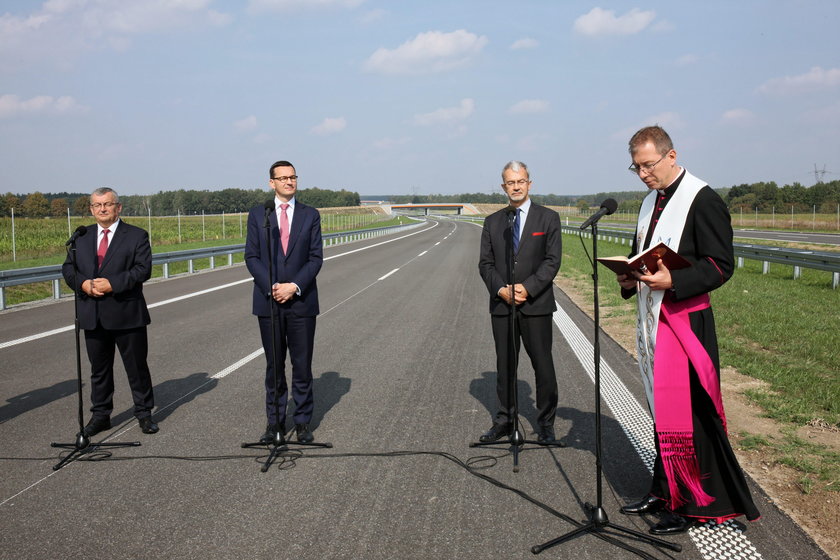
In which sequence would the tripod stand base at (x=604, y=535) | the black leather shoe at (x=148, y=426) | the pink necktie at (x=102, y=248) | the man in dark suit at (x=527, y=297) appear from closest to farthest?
1. the tripod stand base at (x=604, y=535)
2. the man in dark suit at (x=527, y=297)
3. the black leather shoe at (x=148, y=426)
4. the pink necktie at (x=102, y=248)

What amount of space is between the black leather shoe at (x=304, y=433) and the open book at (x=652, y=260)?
273 centimetres

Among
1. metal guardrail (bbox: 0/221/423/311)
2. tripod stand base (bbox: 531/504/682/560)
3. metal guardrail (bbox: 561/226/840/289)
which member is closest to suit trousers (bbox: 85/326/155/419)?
tripod stand base (bbox: 531/504/682/560)

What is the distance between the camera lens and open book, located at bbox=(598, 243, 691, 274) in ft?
11.4

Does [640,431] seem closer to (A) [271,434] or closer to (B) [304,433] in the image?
(B) [304,433]

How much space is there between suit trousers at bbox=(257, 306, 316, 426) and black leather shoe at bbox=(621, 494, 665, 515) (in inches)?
96.8

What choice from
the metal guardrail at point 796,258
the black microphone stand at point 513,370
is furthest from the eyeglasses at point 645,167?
the metal guardrail at point 796,258

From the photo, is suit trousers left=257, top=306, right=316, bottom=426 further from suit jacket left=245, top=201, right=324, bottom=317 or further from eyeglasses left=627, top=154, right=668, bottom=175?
eyeglasses left=627, top=154, right=668, bottom=175

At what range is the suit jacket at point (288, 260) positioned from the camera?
5.16 meters

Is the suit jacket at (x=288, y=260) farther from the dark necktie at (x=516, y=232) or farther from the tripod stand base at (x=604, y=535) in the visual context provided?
the tripod stand base at (x=604, y=535)

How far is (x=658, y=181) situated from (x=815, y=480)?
7.54 feet

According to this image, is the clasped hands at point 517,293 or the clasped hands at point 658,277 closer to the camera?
the clasped hands at point 658,277

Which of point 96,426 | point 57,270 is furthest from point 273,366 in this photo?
point 57,270

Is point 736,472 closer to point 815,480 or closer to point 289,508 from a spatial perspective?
Answer: point 815,480

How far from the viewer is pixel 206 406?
20.3ft
